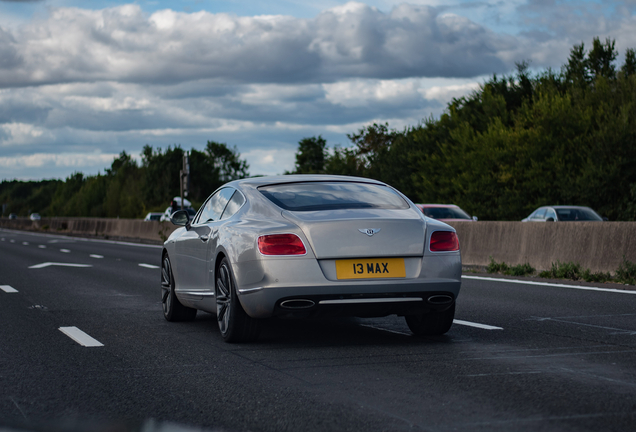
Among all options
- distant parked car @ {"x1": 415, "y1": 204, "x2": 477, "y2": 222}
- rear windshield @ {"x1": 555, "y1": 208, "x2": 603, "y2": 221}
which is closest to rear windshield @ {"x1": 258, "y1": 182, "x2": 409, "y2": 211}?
distant parked car @ {"x1": 415, "y1": 204, "x2": 477, "y2": 222}

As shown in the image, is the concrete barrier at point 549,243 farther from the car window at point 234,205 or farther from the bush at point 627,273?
the car window at point 234,205

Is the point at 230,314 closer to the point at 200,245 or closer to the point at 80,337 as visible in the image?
the point at 200,245

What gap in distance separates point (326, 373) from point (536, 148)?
114ft

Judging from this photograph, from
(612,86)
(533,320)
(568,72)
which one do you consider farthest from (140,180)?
(533,320)

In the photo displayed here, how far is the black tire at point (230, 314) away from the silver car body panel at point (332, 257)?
0.17 m

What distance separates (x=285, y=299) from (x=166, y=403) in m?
1.88

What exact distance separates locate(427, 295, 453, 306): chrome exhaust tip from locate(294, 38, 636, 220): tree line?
2886 centimetres

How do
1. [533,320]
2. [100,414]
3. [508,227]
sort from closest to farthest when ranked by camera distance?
[100,414] < [533,320] < [508,227]

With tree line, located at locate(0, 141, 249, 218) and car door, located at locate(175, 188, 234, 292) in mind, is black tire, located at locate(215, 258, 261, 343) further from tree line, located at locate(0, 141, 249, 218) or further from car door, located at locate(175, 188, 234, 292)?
tree line, located at locate(0, 141, 249, 218)

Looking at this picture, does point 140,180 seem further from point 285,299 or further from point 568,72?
point 285,299

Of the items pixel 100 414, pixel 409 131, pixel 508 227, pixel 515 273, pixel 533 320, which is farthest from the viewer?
pixel 409 131

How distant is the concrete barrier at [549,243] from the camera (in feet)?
45.7

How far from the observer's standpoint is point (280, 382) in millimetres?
5781

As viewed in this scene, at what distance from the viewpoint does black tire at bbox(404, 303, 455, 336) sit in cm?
770
